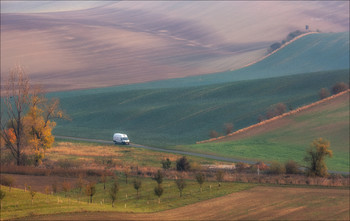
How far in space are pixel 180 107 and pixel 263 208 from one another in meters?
102

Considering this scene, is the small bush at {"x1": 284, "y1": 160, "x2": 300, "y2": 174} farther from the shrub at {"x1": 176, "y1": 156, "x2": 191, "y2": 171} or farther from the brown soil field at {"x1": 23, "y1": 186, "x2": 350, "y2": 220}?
the brown soil field at {"x1": 23, "y1": 186, "x2": 350, "y2": 220}

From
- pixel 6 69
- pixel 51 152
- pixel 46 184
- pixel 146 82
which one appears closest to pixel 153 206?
pixel 46 184

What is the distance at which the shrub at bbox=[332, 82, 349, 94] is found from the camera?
405 feet

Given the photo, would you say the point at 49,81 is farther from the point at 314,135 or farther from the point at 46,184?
the point at 46,184

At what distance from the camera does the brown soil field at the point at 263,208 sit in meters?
39.9

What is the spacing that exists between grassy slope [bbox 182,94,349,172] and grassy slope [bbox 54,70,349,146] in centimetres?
1479

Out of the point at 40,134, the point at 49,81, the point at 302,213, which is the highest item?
the point at 49,81

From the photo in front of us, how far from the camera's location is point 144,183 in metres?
56.3

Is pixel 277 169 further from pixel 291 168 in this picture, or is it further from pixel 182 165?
pixel 182 165

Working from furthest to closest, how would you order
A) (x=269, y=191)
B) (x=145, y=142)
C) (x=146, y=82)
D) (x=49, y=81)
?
(x=146, y=82) < (x=49, y=81) < (x=145, y=142) < (x=269, y=191)

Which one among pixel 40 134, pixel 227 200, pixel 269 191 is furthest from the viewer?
pixel 40 134

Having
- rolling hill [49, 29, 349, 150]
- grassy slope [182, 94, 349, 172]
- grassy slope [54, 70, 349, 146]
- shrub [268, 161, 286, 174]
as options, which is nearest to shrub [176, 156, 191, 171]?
shrub [268, 161, 286, 174]

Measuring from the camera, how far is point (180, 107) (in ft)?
477

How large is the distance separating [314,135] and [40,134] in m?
48.6
